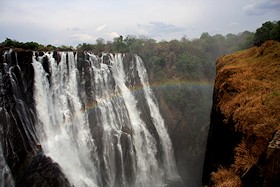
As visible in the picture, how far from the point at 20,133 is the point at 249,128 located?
15073 millimetres

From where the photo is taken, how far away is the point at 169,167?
1215 inches

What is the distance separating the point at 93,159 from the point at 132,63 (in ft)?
49.4

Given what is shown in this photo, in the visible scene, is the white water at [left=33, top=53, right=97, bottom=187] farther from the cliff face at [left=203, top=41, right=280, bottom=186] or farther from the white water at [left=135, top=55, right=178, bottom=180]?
the cliff face at [left=203, top=41, right=280, bottom=186]

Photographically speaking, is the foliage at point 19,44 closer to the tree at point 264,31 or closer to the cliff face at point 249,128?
the cliff face at point 249,128

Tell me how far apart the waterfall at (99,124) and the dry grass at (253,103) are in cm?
1196

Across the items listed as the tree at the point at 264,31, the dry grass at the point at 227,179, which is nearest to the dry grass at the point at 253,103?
the dry grass at the point at 227,179

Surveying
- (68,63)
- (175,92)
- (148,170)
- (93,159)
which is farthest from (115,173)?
(175,92)

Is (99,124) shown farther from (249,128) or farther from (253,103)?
(249,128)

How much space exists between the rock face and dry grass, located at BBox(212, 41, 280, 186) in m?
12.1

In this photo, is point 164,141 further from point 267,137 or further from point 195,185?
point 267,137

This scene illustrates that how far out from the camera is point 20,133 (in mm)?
19516

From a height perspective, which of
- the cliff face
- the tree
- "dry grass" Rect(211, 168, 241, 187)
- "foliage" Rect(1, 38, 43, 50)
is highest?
the tree

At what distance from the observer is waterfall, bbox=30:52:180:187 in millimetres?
21781

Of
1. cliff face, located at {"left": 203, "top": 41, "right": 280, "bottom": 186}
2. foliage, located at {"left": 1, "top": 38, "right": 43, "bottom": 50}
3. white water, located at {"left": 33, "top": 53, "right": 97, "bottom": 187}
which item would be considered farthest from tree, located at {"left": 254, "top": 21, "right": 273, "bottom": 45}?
foliage, located at {"left": 1, "top": 38, "right": 43, "bottom": 50}
